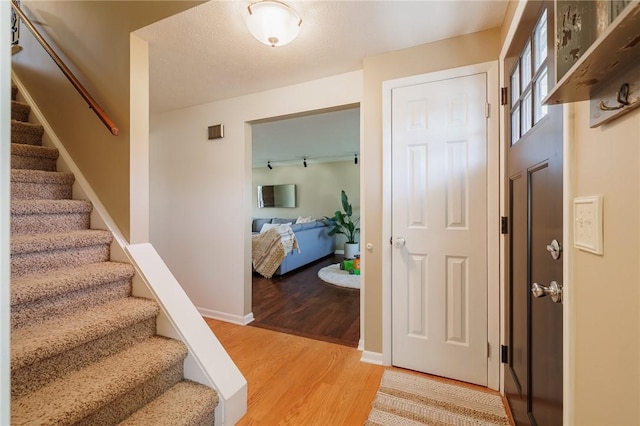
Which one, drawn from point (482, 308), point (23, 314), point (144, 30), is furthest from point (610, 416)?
point (144, 30)

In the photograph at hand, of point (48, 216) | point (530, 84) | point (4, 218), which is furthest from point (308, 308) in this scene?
point (4, 218)

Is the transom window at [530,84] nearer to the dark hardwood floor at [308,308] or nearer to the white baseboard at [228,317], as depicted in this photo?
the dark hardwood floor at [308,308]

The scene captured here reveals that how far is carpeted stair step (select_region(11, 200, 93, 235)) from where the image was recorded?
1456mm

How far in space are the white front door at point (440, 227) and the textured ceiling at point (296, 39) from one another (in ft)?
1.09

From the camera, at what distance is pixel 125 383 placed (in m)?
1.10

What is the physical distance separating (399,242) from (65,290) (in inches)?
72.2

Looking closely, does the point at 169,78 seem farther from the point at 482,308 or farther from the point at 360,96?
the point at 482,308

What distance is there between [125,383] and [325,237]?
17.0 ft

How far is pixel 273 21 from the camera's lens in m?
1.44

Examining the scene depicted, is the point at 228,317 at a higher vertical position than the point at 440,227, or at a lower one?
lower

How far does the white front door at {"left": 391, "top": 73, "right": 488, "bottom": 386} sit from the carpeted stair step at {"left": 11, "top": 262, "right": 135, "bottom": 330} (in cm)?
168

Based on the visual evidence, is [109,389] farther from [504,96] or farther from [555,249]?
[504,96]

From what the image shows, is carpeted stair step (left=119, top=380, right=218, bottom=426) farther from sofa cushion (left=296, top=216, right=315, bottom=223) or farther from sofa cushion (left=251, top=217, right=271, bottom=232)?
sofa cushion (left=251, top=217, right=271, bottom=232)

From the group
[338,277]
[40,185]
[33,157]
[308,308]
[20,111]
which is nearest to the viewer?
[40,185]
